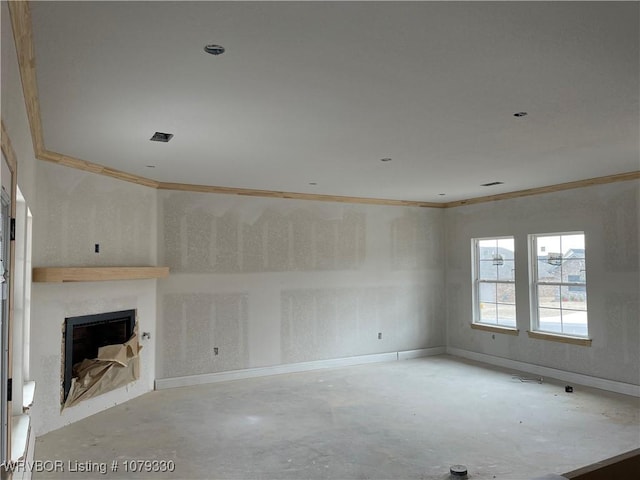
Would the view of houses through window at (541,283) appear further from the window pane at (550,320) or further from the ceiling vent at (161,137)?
the ceiling vent at (161,137)

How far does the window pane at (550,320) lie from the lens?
673cm

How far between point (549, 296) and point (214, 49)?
6.16 m

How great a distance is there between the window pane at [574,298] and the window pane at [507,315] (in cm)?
89

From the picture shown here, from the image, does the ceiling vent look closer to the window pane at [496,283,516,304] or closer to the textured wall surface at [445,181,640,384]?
the textured wall surface at [445,181,640,384]

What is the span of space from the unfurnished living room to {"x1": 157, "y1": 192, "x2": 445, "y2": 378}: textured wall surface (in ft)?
0.12

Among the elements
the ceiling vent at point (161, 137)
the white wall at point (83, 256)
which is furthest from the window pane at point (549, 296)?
the ceiling vent at point (161, 137)

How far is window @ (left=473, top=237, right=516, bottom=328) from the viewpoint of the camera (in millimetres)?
7500

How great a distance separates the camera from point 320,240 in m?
7.55

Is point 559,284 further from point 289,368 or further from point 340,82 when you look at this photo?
point 340,82

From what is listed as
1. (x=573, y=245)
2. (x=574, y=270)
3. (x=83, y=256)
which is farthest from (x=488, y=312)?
(x=83, y=256)

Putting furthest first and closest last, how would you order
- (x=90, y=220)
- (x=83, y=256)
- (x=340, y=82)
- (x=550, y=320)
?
(x=550, y=320), (x=90, y=220), (x=83, y=256), (x=340, y=82)

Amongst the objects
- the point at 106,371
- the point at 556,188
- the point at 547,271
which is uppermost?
the point at 556,188

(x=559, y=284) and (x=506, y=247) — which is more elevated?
(x=506, y=247)

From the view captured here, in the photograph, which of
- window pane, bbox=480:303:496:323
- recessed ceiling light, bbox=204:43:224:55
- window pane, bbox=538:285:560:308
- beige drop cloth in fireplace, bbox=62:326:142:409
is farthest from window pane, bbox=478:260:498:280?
recessed ceiling light, bbox=204:43:224:55
